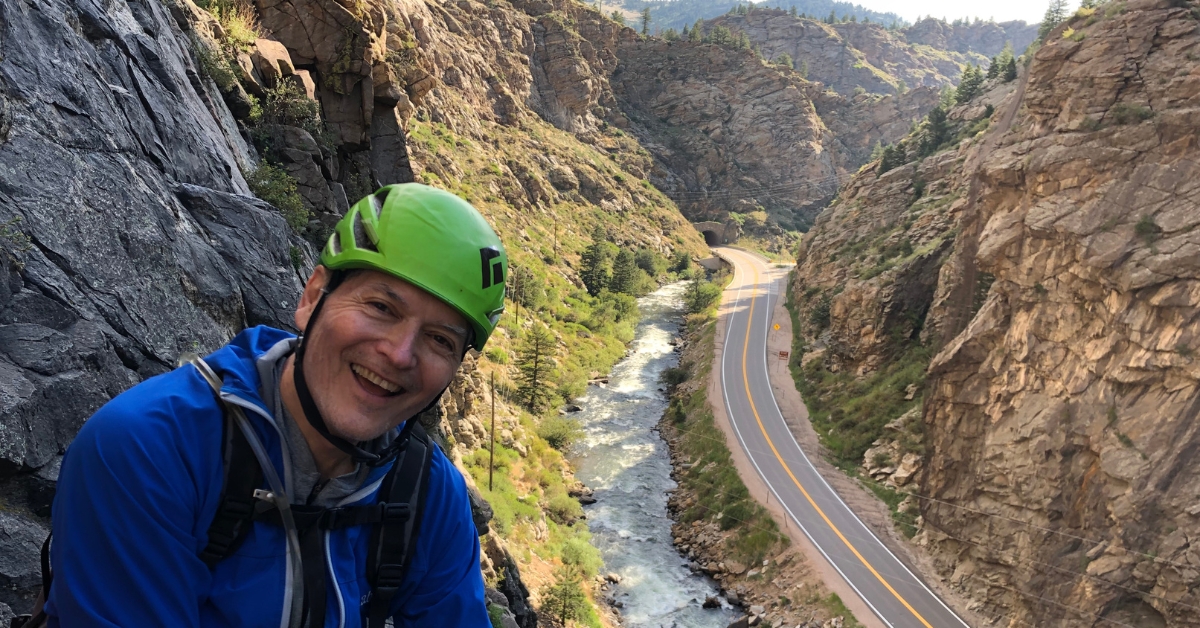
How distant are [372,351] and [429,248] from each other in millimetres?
399

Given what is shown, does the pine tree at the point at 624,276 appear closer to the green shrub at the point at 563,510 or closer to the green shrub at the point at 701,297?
the green shrub at the point at 701,297

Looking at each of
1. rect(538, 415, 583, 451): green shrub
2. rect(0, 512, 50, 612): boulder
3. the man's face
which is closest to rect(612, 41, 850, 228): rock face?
rect(538, 415, 583, 451): green shrub

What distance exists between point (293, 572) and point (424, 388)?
0.68 m

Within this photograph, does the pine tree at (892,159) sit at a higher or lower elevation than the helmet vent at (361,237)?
higher

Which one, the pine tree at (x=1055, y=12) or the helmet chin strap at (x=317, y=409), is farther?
the pine tree at (x=1055, y=12)

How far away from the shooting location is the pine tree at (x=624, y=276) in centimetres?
6206

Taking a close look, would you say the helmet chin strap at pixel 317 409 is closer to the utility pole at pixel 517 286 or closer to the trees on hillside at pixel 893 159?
the utility pole at pixel 517 286

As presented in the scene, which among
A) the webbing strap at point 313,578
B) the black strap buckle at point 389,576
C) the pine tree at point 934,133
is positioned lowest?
the black strap buckle at point 389,576

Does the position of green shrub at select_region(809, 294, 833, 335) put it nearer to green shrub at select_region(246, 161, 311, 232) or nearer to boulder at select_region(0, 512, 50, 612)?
green shrub at select_region(246, 161, 311, 232)

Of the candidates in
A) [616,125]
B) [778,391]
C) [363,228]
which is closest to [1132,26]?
[778,391]

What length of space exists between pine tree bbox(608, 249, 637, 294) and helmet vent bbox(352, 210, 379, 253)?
59673mm

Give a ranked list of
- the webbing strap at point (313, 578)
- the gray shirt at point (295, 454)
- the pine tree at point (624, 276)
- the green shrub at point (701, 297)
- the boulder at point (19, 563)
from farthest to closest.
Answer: the pine tree at point (624, 276)
the green shrub at point (701, 297)
the boulder at point (19, 563)
the gray shirt at point (295, 454)
the webbing strap at point (313, 578)

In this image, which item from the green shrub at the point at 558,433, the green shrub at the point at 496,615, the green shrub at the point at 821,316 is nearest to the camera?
the green shrub at the point at 496,615

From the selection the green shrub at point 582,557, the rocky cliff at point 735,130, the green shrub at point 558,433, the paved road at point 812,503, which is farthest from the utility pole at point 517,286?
the rocky cliff at point 735,130
